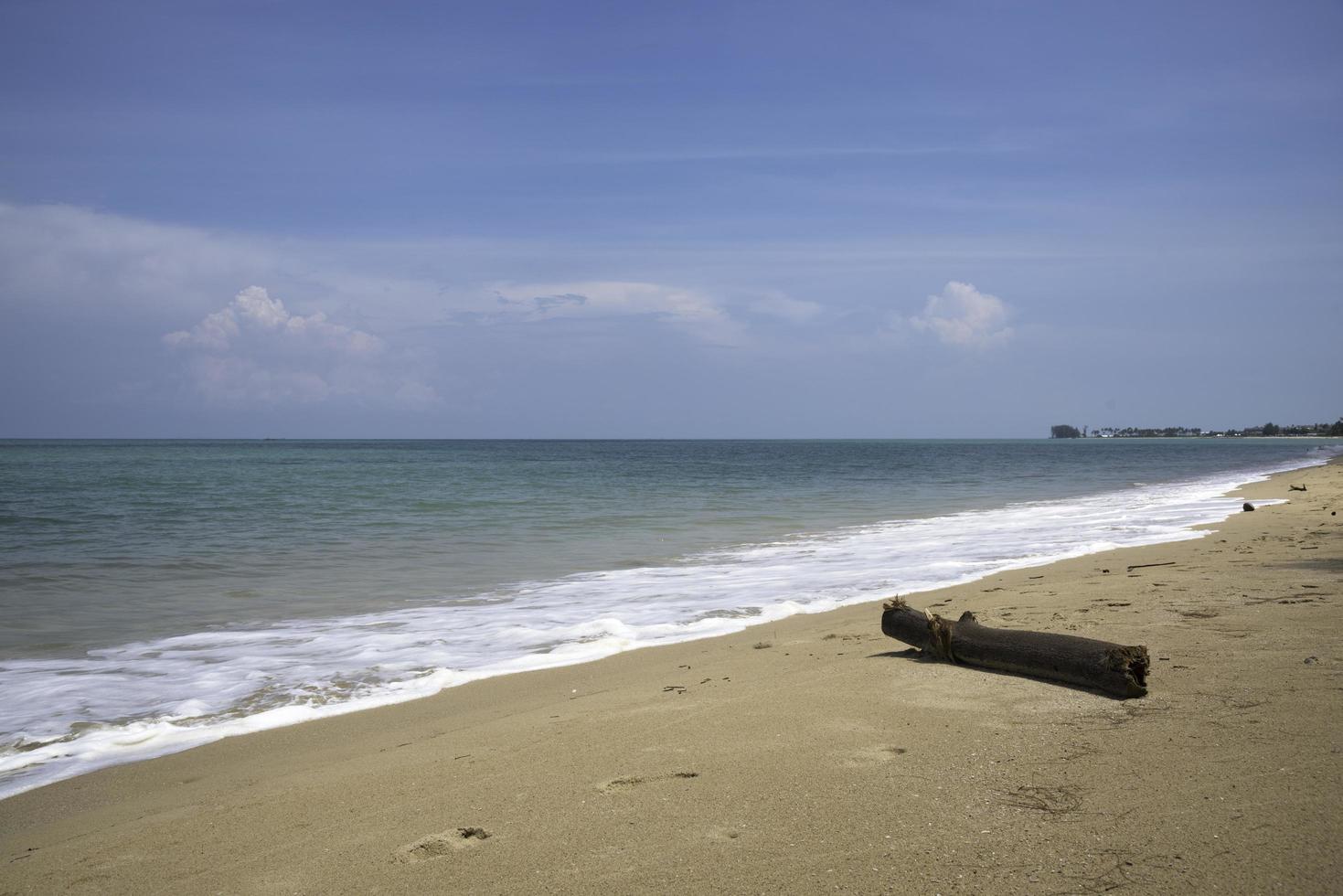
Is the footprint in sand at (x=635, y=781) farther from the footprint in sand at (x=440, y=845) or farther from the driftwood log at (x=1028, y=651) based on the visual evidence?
the driftwood log at (x=1028, y=651)

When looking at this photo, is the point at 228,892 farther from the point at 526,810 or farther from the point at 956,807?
the point at 956,807

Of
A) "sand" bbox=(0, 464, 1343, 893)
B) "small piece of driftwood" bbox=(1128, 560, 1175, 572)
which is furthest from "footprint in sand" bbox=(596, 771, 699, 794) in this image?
"small piece of driftwood" bbox=(1128, 560, 1175, 572)

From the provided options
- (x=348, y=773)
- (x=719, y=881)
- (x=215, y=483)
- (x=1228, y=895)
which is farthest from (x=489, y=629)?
(x=215, y=483)

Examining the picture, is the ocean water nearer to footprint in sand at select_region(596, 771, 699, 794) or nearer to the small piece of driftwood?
the small piece of driftwood

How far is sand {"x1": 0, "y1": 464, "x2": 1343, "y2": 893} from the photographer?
118 inches

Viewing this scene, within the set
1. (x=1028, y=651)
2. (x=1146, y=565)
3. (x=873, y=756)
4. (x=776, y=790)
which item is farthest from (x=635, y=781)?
(x=1146, y=565)

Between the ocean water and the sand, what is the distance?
1.10 metres

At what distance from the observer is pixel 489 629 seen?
8398mm

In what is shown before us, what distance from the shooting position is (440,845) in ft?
11.1

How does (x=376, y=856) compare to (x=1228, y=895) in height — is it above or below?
below

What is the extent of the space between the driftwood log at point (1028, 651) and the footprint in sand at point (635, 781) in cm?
238

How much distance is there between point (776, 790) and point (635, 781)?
0.66 meters

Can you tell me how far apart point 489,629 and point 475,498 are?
1881 centimetres

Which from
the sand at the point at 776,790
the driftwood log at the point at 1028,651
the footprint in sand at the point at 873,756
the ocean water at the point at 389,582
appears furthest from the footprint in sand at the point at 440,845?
the driftwood log at the point at 1028,651
